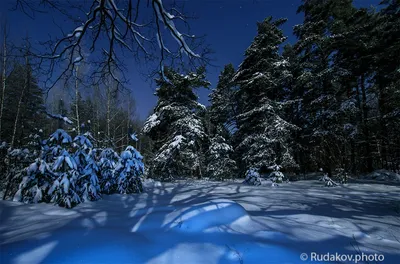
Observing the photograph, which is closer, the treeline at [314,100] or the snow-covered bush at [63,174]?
the snow-covered bush at [63,174]

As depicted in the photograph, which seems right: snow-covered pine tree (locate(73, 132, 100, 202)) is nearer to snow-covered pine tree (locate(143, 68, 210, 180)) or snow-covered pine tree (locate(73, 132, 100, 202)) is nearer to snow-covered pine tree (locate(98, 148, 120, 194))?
snow-covered pine tree (locate(98, 148, 120, 194))

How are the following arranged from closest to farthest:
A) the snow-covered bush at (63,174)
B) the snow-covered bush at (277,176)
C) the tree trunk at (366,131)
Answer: the snow-covered bush at (63,174), the snow-covered bush at (277,176), the tree trunk at (366,131)

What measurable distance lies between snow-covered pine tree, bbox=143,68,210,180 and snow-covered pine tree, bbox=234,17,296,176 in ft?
10.4

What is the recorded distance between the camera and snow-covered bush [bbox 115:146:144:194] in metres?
6.02

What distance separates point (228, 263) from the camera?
1.70 m

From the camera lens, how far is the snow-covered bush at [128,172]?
237 inches

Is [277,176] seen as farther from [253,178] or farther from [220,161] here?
[220,161]

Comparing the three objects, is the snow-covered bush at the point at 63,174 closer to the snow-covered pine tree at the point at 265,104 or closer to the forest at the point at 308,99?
the forest at the point at 308,99

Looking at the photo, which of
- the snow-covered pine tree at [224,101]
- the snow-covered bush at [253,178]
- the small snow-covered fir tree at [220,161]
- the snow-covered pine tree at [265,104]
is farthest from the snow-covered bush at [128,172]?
the snow-covered pine tree at [224,101]

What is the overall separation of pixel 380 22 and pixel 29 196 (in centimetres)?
1859

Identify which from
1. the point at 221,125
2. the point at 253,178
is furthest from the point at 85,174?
the point at 221,125

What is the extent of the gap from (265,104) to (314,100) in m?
3.12

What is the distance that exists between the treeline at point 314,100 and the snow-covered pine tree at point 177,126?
72mm

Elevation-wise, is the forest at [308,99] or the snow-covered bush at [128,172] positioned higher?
the forest at [308,99]
